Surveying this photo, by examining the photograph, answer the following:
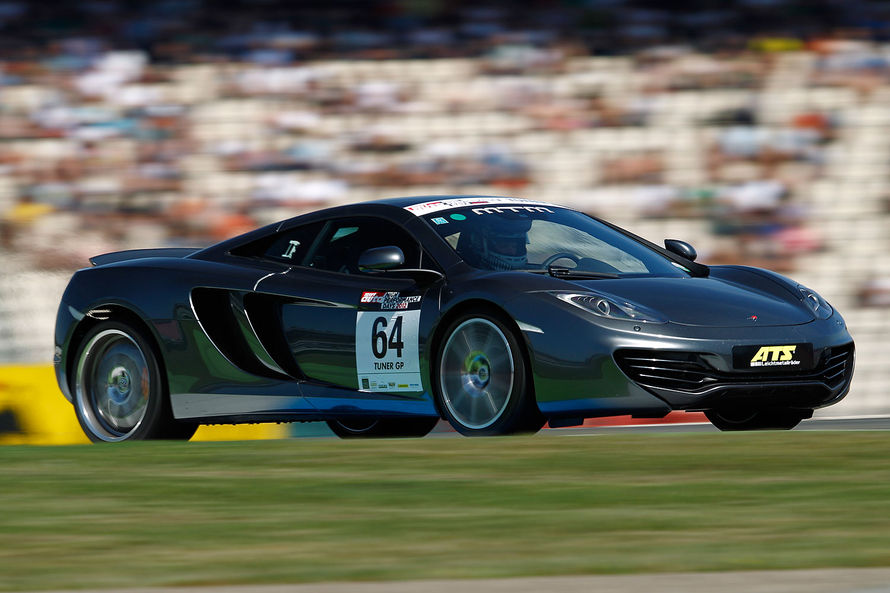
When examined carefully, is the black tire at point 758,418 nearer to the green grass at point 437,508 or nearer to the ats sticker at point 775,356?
the ats sticker at point 775,356

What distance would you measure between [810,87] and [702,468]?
10027 millimetres

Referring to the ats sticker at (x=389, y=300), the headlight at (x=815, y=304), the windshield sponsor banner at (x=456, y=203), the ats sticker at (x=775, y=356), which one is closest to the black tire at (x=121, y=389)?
the ats sticker at (x=389, y=300)

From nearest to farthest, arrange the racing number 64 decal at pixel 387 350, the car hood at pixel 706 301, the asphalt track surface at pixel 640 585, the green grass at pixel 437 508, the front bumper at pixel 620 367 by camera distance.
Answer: the asphalt track surface at pixel 640 585, the green grass at pixel 437 508, the front bumper at pixel 620 367, the car hood at pixel 706 301, the racing number 64 decal at pixel 387 350

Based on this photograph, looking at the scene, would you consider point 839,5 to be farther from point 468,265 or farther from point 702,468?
point 702,468

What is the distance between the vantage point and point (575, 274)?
7.23 metres

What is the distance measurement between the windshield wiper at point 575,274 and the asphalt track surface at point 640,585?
356cm

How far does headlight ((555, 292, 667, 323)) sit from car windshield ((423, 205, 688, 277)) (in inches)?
17.4

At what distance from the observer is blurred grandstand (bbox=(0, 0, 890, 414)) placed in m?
13.8

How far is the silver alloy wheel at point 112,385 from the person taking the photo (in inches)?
314

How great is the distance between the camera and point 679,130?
14.5m

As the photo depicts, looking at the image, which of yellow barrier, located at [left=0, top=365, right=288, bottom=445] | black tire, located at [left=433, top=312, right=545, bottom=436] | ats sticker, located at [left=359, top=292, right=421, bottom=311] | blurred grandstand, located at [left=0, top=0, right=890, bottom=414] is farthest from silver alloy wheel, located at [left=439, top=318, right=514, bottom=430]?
blurred grandstand, located at [left=0, top=0, right=890, bottom=414]

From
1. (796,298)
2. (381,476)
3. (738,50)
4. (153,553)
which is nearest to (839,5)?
(738,50)

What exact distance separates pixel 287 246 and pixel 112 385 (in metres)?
1.22

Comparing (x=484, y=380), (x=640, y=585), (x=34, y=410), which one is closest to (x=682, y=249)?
(x=484, y=380)
